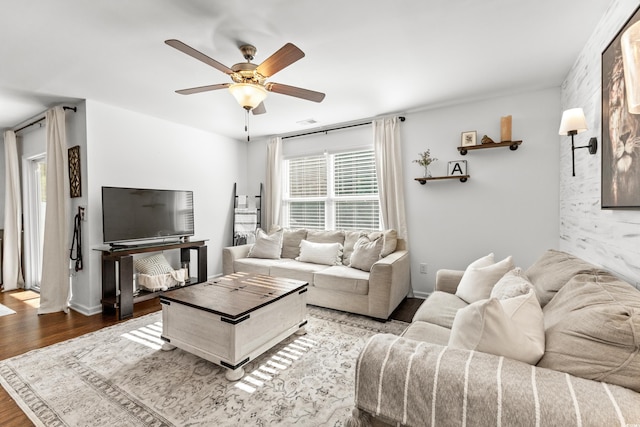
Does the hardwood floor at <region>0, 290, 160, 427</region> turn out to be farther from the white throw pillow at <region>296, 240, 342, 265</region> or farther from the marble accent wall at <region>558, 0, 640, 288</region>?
the marble accent wall at <region>558, 0, 640, 288</region>

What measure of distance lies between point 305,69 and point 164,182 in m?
2.70

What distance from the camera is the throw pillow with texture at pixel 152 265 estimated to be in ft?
11.8

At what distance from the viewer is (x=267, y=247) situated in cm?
427

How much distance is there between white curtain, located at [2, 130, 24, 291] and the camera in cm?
424

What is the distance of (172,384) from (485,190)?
11.9ft

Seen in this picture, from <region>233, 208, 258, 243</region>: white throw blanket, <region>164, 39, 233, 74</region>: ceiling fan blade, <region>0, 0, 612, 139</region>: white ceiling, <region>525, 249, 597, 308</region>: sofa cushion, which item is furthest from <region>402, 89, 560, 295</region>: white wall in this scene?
<region>164, 39, 233, 74</region>: ceiling fan blade

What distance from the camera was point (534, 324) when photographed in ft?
3.93

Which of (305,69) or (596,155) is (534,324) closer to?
(596,155)

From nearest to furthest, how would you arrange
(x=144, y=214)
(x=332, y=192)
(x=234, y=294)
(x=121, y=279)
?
1. (x=234, y=294)
2. (x=121, y=279)
3. (x=144, y=214)
4. (x=332, y=192)

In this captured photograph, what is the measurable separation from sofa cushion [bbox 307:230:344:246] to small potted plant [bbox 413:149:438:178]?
55.2 inches

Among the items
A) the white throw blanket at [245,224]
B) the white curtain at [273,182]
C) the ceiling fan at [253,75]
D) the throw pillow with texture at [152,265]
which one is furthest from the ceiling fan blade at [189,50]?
the white throw blanket at [245,224]

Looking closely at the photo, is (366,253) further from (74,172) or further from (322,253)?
(74,172)

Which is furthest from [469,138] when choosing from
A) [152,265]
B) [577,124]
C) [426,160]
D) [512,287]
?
[152,265]

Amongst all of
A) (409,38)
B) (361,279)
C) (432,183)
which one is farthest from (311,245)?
(409,38)
